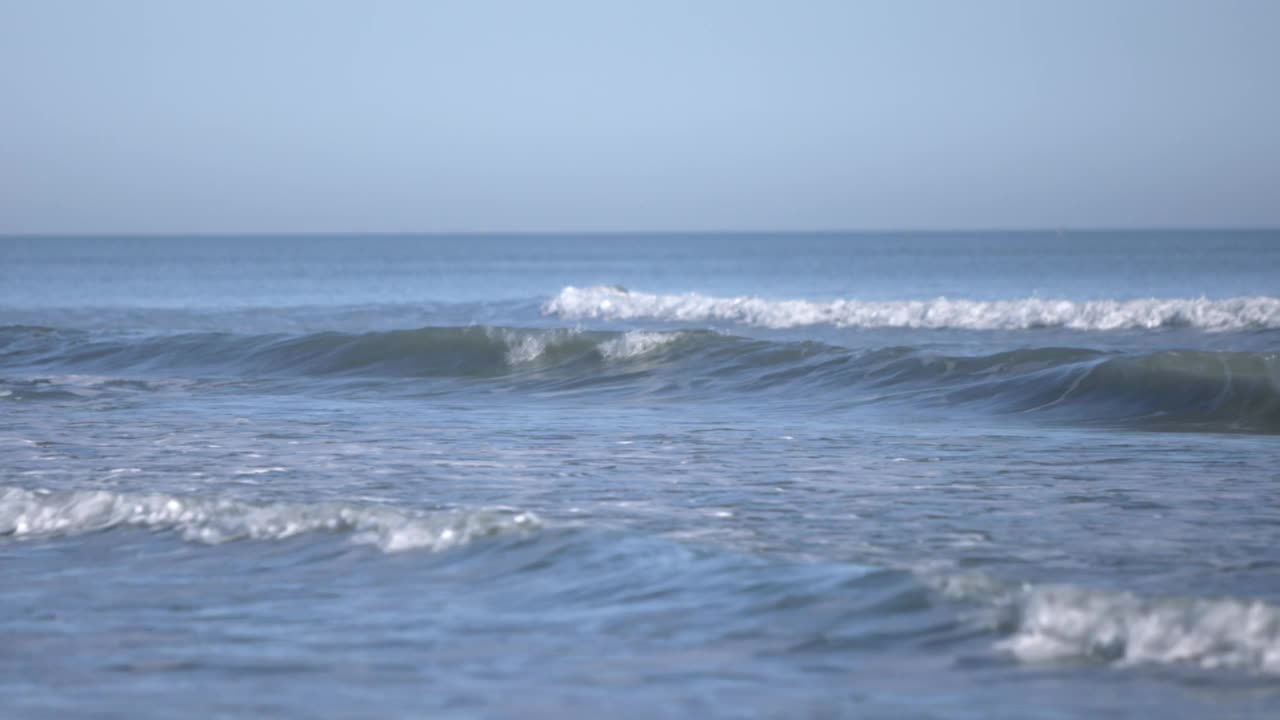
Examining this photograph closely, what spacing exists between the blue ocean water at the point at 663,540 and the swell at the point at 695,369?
Answer: 0.09 metres

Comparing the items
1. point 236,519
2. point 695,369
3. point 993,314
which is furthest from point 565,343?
point 993,314

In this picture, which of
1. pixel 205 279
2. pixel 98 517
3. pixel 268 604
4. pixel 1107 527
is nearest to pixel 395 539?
pixel 268 604

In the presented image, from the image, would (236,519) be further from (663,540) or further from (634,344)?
(634,344)

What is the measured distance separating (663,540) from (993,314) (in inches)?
921

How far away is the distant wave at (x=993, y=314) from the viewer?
2636 centimetres

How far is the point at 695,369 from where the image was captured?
17375 mm

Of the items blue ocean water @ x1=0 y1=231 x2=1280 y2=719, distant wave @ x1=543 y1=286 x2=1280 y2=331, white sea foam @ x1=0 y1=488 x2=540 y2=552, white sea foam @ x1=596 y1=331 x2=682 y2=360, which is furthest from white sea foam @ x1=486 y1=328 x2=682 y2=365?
white sea foam @ x1=0 y1=488 x2=540 y2=552

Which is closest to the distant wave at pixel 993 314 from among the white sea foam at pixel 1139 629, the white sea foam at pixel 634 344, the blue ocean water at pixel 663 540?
the white sea foam at pixel 634 344

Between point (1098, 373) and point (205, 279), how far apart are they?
60.0 metres

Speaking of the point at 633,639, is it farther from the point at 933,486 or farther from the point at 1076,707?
the point at 933,486

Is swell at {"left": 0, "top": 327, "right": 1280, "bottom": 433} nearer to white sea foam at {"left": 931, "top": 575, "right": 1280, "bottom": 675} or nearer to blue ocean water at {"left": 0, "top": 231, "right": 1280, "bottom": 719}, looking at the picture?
blue ocean water at {"left": 0, "top": 231, "right": 1280, "bottom": 719}

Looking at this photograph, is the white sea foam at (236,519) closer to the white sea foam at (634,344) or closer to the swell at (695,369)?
the swell at (695,369)

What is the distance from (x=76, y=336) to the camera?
23.2 meters

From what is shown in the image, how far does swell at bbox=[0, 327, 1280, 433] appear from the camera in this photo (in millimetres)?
13562
